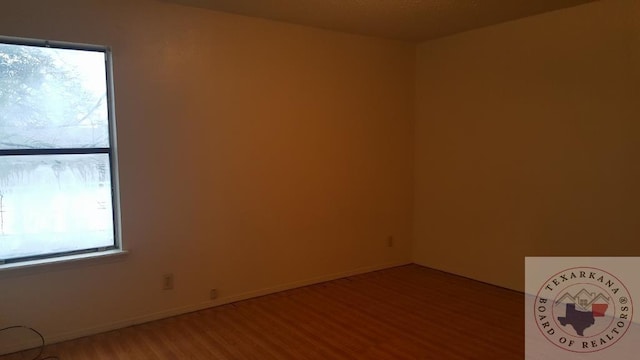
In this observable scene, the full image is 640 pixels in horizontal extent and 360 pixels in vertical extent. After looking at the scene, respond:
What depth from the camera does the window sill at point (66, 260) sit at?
10.00 feet

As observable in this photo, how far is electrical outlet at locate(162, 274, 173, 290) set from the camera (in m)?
3.67

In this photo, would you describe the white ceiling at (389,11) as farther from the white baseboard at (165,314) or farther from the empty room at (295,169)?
the white baseboard at (165,314)

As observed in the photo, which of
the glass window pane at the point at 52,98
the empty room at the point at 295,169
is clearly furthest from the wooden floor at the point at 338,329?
the glass window pane at the point at 52,98

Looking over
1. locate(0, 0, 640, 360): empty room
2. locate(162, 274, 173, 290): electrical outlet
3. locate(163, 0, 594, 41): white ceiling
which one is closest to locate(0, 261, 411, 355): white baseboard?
locate(0, 0, 640, 360): empty room

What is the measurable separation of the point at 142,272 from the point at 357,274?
2263 millimetres

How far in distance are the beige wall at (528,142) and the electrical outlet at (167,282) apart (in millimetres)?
2879

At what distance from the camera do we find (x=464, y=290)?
4.39m

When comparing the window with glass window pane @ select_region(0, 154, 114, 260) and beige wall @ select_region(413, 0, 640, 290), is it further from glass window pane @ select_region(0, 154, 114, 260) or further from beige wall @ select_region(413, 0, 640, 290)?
beige wall @ select_region(413, 0, 640, 290)

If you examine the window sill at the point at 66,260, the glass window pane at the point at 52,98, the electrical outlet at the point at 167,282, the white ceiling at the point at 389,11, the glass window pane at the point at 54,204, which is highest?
the white ceiling at the point at 389,11

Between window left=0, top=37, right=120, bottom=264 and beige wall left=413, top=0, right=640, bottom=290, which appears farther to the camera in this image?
beige wall left=413, top=0, right=640, bottom=290

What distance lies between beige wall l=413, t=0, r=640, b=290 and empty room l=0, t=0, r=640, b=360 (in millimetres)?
17

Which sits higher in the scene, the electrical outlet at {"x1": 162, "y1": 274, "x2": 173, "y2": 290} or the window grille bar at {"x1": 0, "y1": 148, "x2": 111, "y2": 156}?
the window grille bar at {"x1": 0, "y1": 148, "x2": 111, "y2": 156}

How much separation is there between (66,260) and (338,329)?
6.72ft

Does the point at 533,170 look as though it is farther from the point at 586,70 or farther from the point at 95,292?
the point at 95,292
